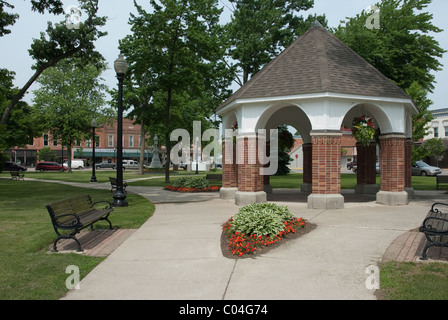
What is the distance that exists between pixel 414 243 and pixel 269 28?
94.0 ft

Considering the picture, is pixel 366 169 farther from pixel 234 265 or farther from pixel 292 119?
pixel 234 265

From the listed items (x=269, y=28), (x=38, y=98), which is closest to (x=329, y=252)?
(x=269, y=28)

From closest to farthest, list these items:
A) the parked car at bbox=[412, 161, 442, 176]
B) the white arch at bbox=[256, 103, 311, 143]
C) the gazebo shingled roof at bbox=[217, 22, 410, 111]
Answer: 1. the gazebo shingled roof at bbox=[217, 22, 410, 111]
2. the white arch at bbox=[256, 103, 311, 143]
3. the parked car at bbox=[412, 161, 442, 176]

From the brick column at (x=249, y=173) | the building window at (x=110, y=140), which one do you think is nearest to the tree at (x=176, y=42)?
the brick column at (x=249, y=173)

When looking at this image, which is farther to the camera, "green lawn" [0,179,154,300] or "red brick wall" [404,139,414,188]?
"red brick wall" [404,139,414,188]

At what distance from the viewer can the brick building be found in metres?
72.6

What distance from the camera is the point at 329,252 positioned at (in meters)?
6.81

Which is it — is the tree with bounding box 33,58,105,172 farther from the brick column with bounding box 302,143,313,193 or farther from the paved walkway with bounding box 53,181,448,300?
the paved walkway with bounding box 53,181,448,300

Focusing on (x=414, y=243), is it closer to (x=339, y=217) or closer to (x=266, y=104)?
(x=339, y=217)

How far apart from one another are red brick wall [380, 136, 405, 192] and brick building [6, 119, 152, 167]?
209 feet

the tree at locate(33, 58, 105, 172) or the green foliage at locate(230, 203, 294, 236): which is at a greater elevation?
the tree at locate(33, 58, 105, 172)

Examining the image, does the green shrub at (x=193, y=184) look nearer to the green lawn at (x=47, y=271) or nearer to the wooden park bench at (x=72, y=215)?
the green lawn at (x=47, y=271)

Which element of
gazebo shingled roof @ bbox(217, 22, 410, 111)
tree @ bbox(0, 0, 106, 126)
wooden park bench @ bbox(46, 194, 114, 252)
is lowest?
wooden park bench @ bbox(46, 194, 114, 252)

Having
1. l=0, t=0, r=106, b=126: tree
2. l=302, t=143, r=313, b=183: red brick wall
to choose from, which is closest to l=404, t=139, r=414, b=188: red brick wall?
l=302, t=143, r=313, b=183: red brick wall
